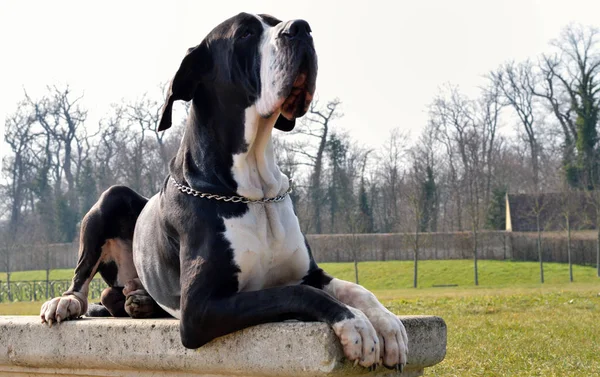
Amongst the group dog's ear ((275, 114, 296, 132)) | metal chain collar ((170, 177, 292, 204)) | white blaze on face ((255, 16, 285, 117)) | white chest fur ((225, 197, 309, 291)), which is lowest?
white chest fur ((225, 197, 309, 291))

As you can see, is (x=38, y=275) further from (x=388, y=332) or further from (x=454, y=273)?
(x=388, y=332)

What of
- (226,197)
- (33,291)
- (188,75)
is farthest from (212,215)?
(33,291)

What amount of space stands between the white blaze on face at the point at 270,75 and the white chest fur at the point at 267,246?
18.5 inches

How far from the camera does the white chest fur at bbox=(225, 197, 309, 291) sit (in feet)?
11.6

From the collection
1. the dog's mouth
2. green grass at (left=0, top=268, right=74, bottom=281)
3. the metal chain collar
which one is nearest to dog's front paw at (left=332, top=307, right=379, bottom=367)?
the metal chain collar

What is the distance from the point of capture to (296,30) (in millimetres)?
3406

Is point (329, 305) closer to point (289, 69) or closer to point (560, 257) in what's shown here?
point (289, 69)

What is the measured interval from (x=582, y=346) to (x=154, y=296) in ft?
23.9

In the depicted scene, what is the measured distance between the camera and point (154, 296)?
4117mm

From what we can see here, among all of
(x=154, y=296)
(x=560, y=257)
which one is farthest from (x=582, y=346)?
(x=560, y=257)

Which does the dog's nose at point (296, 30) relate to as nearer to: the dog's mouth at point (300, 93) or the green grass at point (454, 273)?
the dog's mouth at point (300, 93)

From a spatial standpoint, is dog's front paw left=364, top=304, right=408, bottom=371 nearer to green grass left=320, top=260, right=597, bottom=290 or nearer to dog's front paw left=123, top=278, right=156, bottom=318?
dog's front paw left=123, top=278, right=156, bottom=318

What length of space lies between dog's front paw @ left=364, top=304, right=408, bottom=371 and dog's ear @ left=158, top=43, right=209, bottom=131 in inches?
57.4

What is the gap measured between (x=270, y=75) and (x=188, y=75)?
22.6 inches
